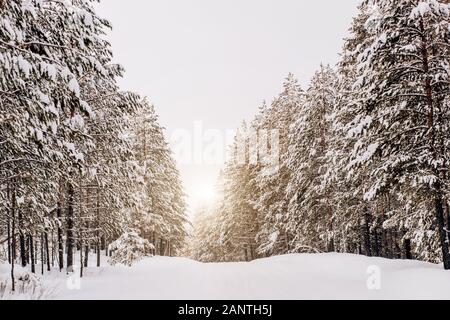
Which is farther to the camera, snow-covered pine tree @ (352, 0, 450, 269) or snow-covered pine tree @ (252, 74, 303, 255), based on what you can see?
snow-covered pine tree @ (252, 74, 303, 255)

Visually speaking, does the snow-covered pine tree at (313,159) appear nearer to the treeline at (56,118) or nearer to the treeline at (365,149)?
the treeline at (365,149)

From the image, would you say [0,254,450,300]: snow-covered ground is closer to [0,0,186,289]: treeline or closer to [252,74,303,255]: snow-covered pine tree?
[0,0,186,289]: treeline

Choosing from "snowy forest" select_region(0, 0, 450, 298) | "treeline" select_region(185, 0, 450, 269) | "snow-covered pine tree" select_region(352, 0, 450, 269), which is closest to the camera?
"snowy forest" select_region(0, 0, 450, 298)

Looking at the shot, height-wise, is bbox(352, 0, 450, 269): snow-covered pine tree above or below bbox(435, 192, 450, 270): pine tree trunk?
above

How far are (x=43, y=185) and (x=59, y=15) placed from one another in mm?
6011

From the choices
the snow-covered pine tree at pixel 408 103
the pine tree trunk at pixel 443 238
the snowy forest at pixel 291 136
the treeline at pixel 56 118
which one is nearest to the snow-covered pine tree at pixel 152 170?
the snowy forest at pixel 291 136

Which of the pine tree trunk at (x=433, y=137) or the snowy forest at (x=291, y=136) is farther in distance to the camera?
the pine tree trunk at (x=433, y=137)

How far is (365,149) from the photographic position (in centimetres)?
1447

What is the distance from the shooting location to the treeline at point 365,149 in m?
13.2

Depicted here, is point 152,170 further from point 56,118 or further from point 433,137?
point 56,118

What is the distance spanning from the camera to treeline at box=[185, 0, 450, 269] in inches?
519

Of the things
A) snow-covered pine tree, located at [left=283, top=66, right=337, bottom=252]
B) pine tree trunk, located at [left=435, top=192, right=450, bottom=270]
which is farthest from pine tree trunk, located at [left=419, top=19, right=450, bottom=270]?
snow-covered pine tree, located at [left=283, top=66, right=337, bottom=252]

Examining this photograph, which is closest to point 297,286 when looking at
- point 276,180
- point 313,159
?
point 313,159

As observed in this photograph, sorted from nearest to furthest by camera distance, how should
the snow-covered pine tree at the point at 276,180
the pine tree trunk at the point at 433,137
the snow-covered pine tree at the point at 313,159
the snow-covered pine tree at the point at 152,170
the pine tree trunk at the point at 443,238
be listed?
the pine tree trunk at the point at 443,238 → the pine tree trunk at the point at 433,137 → the snow-covered pine tree at the point at 313,159 → the snow-covered pine tree at the point at 276,180 → the snow-covered pine tree at the point at 152,170
